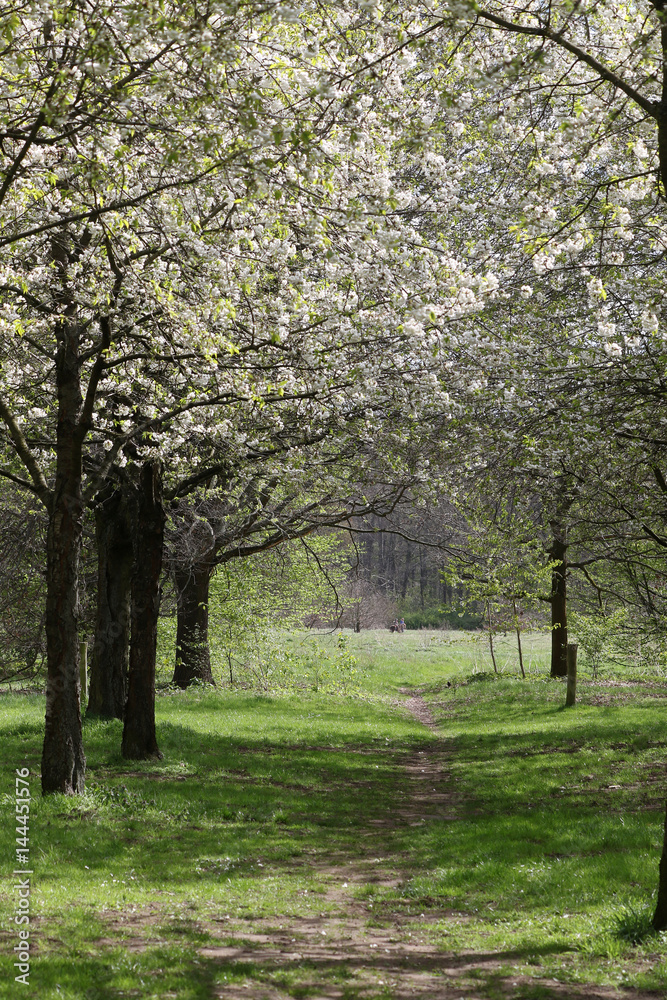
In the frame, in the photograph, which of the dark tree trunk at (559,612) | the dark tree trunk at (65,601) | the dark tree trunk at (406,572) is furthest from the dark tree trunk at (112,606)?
the dark tree trunk at (406,572)

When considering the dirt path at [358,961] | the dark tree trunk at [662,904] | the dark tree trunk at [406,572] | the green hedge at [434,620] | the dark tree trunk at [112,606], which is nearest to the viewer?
the dirt path at [358,961]

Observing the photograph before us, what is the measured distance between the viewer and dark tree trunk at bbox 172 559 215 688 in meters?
22.9

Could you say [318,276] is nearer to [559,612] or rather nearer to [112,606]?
[112,606]

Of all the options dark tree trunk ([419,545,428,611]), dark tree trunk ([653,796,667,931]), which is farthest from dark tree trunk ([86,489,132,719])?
dark tree trunk ([419,545,428,611])

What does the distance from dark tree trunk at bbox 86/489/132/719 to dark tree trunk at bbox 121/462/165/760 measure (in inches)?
95.8

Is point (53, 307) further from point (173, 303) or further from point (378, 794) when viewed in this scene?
point (378, 794)

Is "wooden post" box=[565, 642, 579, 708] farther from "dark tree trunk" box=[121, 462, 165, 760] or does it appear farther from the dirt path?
the dirt path

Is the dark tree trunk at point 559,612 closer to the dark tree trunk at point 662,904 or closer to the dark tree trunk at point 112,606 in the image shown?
the dark tree trunk at point 112,606

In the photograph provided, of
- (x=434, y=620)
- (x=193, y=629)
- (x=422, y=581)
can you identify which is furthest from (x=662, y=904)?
(x=422, y=581)

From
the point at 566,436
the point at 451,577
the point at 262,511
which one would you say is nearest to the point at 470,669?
the point at 451,577

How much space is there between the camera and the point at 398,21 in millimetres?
6980

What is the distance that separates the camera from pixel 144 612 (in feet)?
46.5

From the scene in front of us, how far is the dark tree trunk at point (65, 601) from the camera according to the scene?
1092cm

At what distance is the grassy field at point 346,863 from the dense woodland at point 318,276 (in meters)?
1.69
